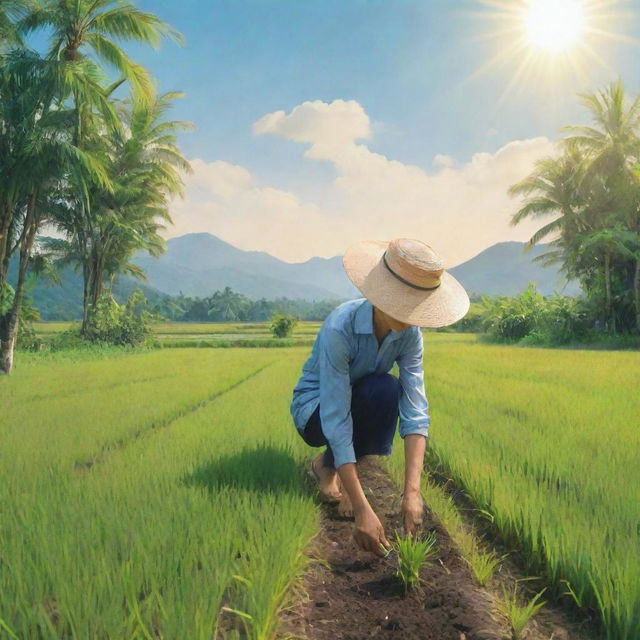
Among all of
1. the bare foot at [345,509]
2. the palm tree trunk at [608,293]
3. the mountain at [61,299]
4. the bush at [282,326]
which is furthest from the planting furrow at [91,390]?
the mountain at [61,299]

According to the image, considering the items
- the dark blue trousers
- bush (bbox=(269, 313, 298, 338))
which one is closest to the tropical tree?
bush (bbox=(269, 313, 298, 338))

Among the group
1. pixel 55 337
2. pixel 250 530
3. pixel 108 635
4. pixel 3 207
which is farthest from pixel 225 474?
pixel 55 337

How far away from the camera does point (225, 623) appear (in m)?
1.21

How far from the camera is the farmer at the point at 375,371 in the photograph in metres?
1.55

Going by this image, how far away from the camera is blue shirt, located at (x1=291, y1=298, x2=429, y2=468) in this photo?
168 centimetres

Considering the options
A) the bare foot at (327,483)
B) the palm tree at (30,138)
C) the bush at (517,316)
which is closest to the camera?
the bare foot at (327,483)

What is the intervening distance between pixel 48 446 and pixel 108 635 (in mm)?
2009

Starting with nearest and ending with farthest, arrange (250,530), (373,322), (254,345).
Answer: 1. (250,530)
2. (373,322)
3. (254,345)

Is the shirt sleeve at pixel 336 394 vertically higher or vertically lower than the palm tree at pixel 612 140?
lower

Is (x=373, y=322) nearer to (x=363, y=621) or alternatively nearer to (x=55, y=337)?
Answer: (x=363, y=621)

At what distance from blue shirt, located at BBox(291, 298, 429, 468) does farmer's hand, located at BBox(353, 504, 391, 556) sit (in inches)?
7.3

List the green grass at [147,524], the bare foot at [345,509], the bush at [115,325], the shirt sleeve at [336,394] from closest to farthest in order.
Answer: the green grass at [147,524]
the shirt sleeve at [336,394]
the bare foot at [345,509]
the bush at [115,325]

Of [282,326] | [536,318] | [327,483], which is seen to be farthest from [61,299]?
[327,483]

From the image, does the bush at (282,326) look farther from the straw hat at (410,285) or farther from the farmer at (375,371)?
the straw hat at (410,285)
